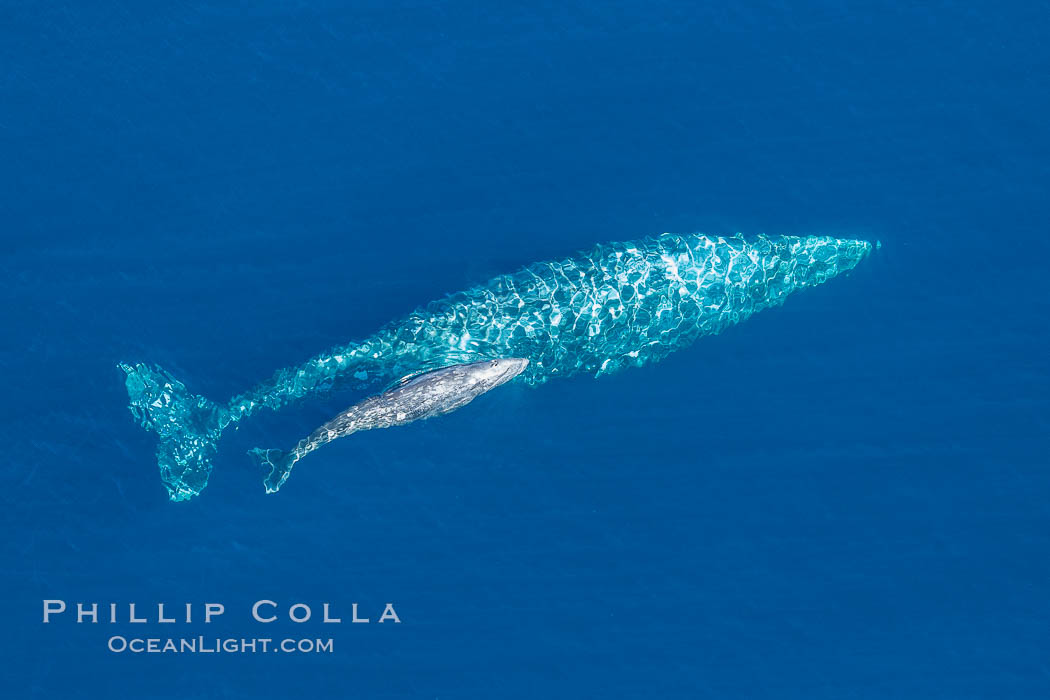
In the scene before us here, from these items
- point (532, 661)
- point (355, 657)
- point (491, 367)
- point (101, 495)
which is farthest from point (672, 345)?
point (101, 495)

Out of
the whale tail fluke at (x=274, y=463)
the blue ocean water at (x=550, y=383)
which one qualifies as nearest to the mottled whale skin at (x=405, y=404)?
the whale tail fluke at (x=274, y=463)

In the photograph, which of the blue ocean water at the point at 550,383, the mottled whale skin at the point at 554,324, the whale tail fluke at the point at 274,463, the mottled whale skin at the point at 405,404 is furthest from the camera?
the mottled whale skin at the point at 554,324

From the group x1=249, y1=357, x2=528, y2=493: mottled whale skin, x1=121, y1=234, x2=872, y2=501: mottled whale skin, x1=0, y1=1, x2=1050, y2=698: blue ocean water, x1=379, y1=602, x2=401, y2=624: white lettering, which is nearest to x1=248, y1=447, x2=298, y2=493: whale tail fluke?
x1=249, y1=357, x2=528, y2=493: mottled whale skin

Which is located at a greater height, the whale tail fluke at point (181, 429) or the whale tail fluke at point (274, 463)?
the whale tail fluke at point (181, 429)

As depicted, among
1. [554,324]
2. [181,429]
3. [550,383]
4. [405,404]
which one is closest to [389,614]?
[405,404]

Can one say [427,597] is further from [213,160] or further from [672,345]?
[213,160]

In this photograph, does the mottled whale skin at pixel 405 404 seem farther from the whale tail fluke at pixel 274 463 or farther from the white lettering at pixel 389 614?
the white lettering at pixel 389 614
